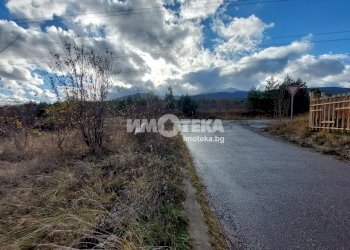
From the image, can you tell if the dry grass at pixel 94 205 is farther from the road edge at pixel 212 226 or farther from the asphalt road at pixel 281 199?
the asphalt road at pixel 281 199

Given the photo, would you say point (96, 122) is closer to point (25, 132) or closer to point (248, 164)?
point (25, 132)

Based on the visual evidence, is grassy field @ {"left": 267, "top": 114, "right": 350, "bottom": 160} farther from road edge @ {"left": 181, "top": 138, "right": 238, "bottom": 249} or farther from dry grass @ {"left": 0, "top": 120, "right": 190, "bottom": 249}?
dry grass @ {"left": 0, "top": 120, "right": 190, "bottom": 249}

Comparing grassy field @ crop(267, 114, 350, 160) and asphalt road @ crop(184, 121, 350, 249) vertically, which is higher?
grassy field @ crop(267, 114, 350, 160)

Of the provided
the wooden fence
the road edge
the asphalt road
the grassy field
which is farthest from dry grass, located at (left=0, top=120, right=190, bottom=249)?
the wooden fence

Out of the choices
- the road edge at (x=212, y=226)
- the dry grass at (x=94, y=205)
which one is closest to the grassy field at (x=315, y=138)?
the road edge at (x=212, y=226)

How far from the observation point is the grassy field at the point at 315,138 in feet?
35.2

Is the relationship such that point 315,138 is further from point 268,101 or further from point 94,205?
point 268,101

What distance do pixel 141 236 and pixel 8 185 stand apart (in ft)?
11.3

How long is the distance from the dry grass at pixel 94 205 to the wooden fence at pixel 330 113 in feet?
31.0

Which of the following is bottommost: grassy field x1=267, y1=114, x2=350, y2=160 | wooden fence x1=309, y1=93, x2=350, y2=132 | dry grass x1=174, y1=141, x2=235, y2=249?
dry grass x1=174, y1=141, x2=235, y2=249

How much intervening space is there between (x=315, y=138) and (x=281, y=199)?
355 inches

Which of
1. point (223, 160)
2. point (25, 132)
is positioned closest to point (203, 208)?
point (223, 160)

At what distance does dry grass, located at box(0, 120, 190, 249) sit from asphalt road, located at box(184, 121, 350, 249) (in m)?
0.87

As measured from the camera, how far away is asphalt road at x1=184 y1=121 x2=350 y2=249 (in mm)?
3906
